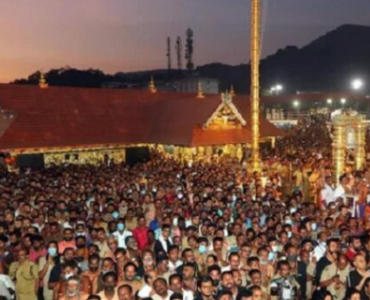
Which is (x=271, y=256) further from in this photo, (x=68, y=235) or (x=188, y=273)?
(x=68, y=235)

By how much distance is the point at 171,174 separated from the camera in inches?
617

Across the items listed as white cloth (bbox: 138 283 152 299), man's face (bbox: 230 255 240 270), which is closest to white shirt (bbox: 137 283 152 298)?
white cloth (bbox: 138 283 152 299)

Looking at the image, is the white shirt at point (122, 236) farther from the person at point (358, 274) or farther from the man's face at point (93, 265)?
the person at point (358, 274)

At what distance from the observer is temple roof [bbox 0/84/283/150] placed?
2147 cm

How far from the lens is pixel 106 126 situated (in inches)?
924

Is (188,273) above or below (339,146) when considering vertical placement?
below

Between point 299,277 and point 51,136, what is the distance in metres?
16.8

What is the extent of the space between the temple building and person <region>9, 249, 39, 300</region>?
14.1 m

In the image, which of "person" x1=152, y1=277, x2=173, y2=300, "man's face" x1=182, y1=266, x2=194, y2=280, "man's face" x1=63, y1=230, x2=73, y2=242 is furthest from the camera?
"man's face" x1=63, y1=230, x2=73, y2=242

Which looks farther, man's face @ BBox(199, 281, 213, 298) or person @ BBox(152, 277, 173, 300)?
person @ BBox(152, 277, 173, 300)

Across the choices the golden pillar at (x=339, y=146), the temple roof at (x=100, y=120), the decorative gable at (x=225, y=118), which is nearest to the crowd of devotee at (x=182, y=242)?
the golden pillar at (x=339, y=146)

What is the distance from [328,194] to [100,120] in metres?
14.5

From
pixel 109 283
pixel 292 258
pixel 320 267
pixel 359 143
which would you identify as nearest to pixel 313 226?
pixel 292 258

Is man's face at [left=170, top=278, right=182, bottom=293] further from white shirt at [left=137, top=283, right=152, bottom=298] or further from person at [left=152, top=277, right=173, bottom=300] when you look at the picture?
white shirt at [left=137, top=283, right=152, bottom=298]
